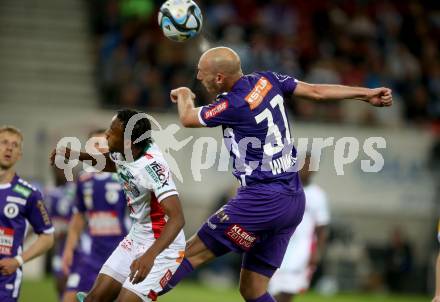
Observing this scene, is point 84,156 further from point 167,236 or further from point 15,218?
point 167,236

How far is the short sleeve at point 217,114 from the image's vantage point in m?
8.66

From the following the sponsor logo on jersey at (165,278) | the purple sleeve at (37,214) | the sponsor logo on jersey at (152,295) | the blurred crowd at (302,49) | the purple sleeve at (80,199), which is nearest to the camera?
the sponsor logo on jersey at (152,295)

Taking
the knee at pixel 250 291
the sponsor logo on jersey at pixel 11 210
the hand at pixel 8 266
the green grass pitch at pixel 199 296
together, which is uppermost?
the sponsor logo on jersey at pixel 11 210

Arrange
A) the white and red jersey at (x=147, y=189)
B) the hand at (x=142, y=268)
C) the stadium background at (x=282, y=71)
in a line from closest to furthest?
the hand at (x=142, y=268) < the white and red jersey at (x=147, y=189) < the stadium background at (x=282, y=71)

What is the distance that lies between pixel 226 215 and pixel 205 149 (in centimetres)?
1055

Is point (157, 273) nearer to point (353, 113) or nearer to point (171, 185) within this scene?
point (171, 185)

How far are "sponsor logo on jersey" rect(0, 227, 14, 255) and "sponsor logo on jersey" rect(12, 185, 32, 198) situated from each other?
1.11 ft

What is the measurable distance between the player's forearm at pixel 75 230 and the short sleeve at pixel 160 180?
3115 millimetres

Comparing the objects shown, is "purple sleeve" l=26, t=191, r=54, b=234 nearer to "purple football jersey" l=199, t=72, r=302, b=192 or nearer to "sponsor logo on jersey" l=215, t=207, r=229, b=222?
"sponsor logo on jersey" l=215, t=207, r=229, b=222

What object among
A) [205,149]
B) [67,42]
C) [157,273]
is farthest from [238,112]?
[67,42]

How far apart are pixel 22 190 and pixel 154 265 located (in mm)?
1435

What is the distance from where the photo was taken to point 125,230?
35.9 ft

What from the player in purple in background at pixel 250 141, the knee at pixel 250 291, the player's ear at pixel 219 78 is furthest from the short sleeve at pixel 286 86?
the knee at pixel 250 291

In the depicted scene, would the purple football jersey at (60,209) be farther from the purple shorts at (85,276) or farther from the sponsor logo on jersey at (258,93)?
the sponsor logo on jersey at (258,93)
